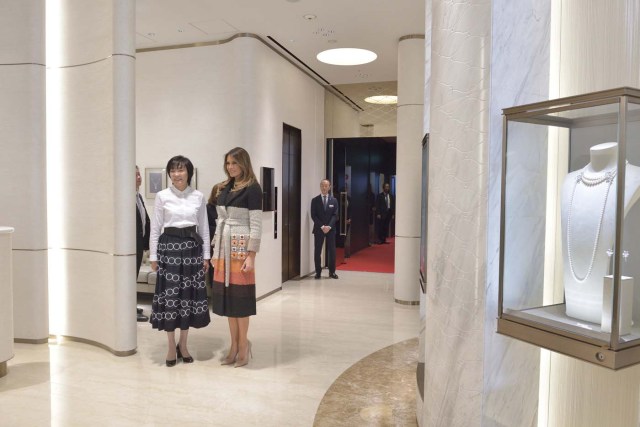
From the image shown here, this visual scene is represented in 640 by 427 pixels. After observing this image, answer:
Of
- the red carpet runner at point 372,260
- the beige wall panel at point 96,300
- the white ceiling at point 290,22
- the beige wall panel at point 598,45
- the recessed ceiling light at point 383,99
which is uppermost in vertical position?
the white ceiling at point 290,22

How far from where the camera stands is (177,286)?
14.7ft

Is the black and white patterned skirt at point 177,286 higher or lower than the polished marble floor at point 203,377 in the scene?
higher

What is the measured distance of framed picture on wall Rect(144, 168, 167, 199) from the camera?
749 cm

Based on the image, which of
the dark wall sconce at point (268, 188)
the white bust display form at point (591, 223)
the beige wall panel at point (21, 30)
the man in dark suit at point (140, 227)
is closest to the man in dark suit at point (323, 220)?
the dark wall sconce at point (268, 188)

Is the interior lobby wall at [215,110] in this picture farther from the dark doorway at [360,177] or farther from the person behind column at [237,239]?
the dark doorway at [360,177]

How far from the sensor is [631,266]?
1650 millimetres

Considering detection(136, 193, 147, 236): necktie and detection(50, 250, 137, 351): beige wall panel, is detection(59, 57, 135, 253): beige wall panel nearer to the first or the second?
detection(50, 250, 137, 351): beige wall panel

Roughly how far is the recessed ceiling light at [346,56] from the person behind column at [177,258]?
13.2ft

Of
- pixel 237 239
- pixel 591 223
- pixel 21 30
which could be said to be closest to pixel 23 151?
pixel 21 30

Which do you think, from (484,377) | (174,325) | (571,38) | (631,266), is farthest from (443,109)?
(174,325)

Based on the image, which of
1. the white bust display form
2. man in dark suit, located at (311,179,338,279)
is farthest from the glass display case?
man in dark suit, located at (311,179,338,279)

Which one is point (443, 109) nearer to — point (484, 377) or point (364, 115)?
point (484, 377)

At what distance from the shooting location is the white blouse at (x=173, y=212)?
448 centimetres

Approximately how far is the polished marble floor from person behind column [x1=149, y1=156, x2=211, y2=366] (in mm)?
445
